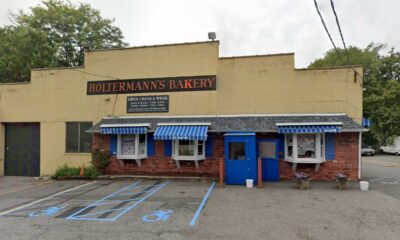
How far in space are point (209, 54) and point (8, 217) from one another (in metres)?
11.0

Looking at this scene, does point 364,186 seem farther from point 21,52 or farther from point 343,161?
point 21,52

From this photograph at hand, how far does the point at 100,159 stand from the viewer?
1346cm

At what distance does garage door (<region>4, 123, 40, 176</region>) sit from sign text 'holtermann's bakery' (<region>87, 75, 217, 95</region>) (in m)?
4.75

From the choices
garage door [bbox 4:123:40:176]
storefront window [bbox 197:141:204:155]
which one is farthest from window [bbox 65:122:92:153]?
storefront window [bbox 197:141:204:155]

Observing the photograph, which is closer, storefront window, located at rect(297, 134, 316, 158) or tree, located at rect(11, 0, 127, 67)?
storefront window, located at rect(297, 134, 316, 158)

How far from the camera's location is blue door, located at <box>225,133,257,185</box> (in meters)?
11.3

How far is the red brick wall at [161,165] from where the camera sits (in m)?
12.7

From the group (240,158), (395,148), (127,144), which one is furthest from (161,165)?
(395,148)

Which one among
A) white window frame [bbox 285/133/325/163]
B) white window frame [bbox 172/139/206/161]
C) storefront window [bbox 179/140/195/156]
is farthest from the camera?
storefront window [bbox 179/140/195/156]

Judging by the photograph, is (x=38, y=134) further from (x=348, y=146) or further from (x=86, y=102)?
(x=348, y=146)

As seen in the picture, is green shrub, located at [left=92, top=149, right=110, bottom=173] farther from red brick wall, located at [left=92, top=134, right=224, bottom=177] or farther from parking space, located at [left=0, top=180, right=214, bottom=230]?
parking space, located at [left=0, top=180, right=214, bottom=230]

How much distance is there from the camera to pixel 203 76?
1337cm

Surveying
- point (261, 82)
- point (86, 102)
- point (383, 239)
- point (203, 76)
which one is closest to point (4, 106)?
point (86, 102)

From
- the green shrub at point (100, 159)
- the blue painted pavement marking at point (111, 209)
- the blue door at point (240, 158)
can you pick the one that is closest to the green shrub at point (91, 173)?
the green shrub at point (100, 159)
